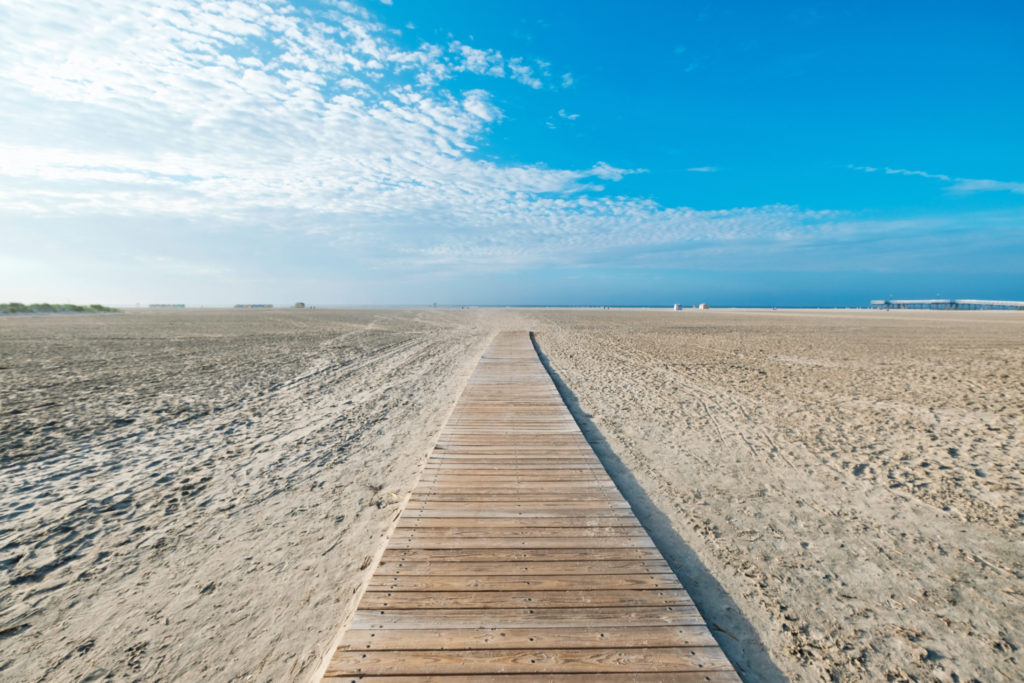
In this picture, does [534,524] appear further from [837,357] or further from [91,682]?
[837,357]

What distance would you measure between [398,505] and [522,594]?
245cm

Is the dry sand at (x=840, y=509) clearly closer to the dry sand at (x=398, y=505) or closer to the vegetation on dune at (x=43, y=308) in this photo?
the dry sand at (x=398, y=505)

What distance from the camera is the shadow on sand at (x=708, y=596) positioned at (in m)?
2.70

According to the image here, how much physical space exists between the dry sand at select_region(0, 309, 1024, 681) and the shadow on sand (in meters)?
0.02

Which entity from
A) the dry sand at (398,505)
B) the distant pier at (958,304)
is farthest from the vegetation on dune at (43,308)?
the distant pier at (958,304)

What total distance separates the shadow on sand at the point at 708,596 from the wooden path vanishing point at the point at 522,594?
49 centimetres

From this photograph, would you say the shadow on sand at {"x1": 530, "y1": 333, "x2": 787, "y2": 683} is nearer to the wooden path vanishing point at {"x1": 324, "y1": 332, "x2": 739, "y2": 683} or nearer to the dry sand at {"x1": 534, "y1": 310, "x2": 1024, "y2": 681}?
Answer: the dry sand at {"x1": 534, "y1": 310, "x2": 1024, "y2": 681}

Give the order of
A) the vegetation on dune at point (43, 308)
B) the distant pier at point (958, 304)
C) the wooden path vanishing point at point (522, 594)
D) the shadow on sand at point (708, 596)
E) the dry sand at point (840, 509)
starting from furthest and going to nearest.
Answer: the distant pier at point (958, 304)
the vegetation on dune at point (43, 308)
the dry sand at point (840, 509)
the shadow on sand at point (708, 596)
the wooden path vanishing point at point (522, 594)

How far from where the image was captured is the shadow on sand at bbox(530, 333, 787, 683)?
2703 mm

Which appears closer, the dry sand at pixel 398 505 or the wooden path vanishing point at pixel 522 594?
the wooden path vanishing point at pixel 522 594

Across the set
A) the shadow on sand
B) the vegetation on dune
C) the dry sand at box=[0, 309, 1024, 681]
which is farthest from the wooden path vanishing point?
the vegetation on dune

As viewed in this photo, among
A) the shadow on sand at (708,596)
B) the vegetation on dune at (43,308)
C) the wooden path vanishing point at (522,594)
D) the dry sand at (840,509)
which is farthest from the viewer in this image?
the vegetation on dune at (43,308)

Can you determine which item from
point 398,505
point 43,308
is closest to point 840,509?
point 398,505

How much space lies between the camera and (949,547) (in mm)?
3926
